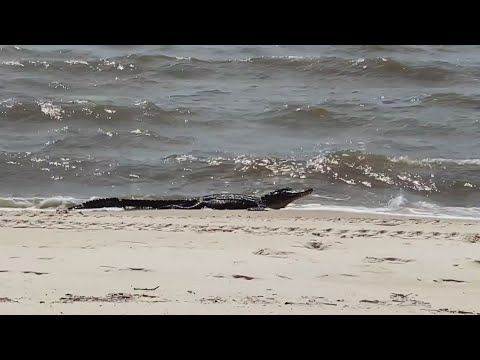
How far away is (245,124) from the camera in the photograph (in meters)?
10.6

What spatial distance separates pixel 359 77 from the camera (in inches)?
566

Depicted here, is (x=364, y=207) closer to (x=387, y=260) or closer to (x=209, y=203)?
(x=209, y=203)

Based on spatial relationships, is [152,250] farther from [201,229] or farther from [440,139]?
[440,139]

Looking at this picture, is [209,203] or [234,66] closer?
[209,203]

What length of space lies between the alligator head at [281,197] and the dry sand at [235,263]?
0.26 m

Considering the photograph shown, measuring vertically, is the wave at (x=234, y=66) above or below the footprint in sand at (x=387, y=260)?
above

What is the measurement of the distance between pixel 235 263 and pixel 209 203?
223cm

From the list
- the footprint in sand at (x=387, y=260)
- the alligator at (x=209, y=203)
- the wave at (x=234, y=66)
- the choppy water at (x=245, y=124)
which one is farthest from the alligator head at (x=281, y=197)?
the wave at (x=234, y=66)

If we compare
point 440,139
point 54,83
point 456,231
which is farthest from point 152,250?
point 54,83

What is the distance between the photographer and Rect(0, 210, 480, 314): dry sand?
12.9 ft

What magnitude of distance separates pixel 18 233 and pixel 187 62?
1023 centimetres

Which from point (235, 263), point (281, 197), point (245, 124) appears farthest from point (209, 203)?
point (245, 124)

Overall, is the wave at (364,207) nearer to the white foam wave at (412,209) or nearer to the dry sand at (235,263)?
the white foam wave at (412,209)

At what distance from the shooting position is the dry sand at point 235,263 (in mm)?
3939
